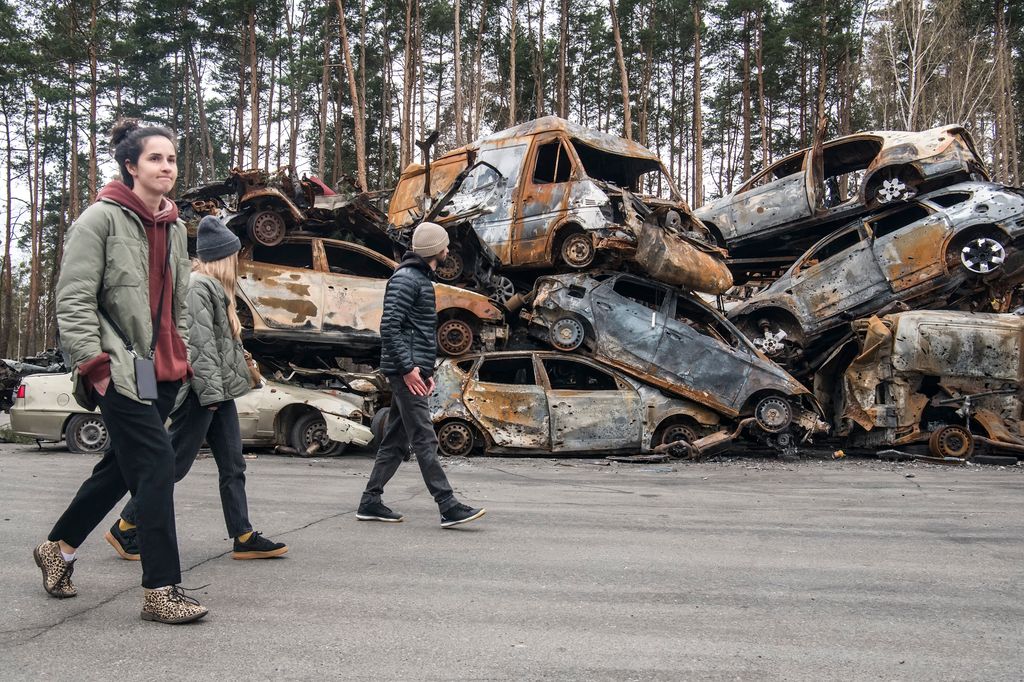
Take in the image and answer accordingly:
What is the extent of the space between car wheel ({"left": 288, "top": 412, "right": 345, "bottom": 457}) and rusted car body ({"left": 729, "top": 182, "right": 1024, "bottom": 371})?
6.58m

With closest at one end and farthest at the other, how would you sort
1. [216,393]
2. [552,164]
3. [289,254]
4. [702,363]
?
[216,393]
[702,363]
[289,254]
[552,164]

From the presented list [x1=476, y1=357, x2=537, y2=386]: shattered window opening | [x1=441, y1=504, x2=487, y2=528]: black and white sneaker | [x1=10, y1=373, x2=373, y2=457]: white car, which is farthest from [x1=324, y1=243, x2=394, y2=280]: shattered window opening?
[x1=441, y1=504, x2=487, y2=528]: black and white sneaker

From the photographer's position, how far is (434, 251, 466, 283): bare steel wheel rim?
12.2m

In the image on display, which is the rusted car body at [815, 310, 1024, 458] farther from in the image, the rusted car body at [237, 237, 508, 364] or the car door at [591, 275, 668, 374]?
the rusted car body at [237, 237, 508, 364]

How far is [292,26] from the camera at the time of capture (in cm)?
3375

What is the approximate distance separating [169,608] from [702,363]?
8.55 meters

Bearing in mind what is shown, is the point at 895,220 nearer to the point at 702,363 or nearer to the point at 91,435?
the point at 702,363

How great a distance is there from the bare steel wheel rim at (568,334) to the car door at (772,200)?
5.46 m

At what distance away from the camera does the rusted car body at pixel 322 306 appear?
11.0m

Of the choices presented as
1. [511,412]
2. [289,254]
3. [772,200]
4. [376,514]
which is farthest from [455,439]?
[772,200]

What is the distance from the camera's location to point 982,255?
38.4ft

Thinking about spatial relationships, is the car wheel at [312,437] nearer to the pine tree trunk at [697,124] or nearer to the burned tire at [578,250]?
the burned tire at [578,250]

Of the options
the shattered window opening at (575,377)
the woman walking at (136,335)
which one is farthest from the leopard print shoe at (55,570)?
the shattered window opening at (575,377)

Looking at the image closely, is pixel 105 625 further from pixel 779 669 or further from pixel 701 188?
pixel 701 188
